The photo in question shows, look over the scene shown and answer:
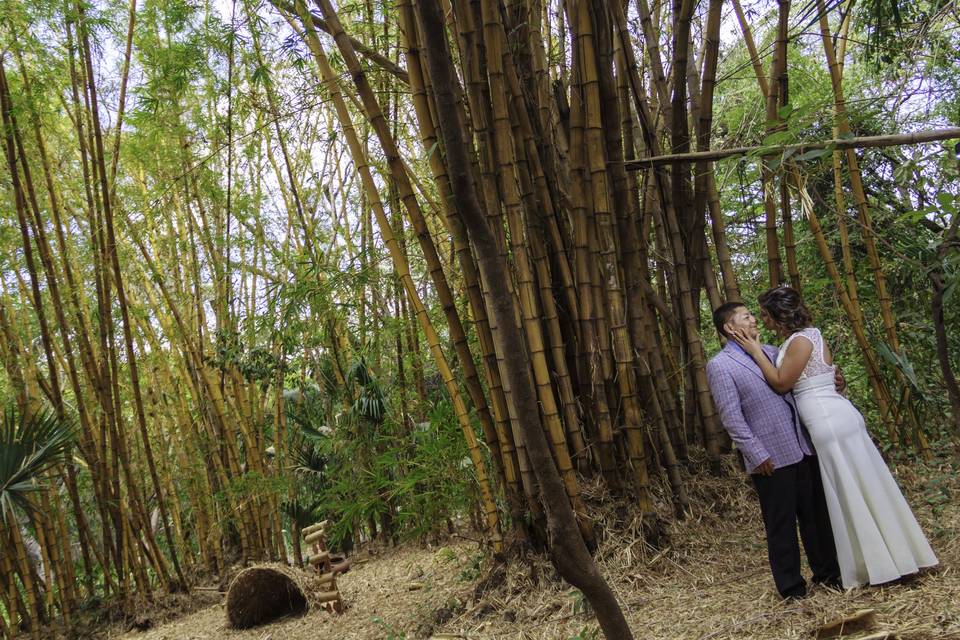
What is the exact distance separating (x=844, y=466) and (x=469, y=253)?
1231 millimetres

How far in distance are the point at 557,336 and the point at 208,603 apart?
3408 millimetres

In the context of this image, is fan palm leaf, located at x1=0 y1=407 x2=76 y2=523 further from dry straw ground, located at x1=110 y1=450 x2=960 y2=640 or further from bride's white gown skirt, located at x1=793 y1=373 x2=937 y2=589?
bride's white gown skirt, located at x1=793 y1=373 x2=937 y2=589

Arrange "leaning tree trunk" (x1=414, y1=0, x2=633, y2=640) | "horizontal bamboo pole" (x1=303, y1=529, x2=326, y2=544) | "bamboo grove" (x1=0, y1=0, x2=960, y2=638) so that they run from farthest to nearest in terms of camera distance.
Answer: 1. "horizontal bamboo pole" (x1=303, y1=529, x2=326, y2=544)
2. "bamboo grove" (x1=0, y1=0, x2=960, y2=638)
3. "leaning tree trunk" (x1=414, y1=0, x2=633, y2=640)

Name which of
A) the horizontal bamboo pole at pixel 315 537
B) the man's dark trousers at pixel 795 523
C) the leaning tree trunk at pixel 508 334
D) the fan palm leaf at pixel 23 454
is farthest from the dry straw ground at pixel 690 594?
the fan palm leaf at pixel 23 454

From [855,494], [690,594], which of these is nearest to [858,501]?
[855,494]

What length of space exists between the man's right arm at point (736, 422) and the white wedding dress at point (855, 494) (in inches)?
6.8

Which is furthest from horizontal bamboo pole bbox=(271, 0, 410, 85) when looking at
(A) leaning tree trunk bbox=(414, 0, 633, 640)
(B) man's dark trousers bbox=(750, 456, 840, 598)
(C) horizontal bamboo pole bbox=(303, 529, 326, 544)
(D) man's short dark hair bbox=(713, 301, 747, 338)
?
(C) horizontal bamboo pole bbox=(303, 529, 326, 544)

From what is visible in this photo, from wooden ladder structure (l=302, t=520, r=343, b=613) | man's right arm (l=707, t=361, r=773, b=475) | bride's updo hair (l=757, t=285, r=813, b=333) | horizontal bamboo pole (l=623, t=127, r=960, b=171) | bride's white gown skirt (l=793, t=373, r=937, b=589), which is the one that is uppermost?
horizontal bamboo pole (l=623, t=127, r=960, b=171)

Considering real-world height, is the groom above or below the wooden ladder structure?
above

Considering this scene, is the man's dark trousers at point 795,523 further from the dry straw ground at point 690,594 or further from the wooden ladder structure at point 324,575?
the wooden ladder structure at point 324,575

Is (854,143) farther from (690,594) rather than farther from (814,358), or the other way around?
(690,594)

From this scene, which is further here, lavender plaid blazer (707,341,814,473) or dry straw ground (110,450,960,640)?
lavender plaid blazer (707,341,814,473)

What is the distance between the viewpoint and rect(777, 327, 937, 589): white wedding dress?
1.96m

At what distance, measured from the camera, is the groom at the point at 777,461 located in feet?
6.64
